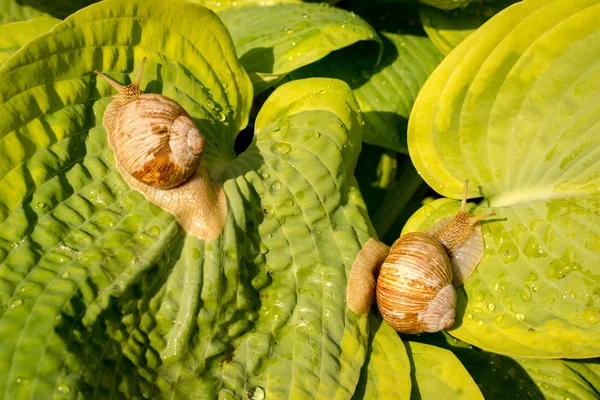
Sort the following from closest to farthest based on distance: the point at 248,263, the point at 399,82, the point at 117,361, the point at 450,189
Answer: the point at 117,361 < the point at 248,263 < the point at 450,189 < the point at 399,82

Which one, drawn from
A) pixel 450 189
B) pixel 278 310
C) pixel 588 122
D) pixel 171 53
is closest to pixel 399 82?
pixel 450 189

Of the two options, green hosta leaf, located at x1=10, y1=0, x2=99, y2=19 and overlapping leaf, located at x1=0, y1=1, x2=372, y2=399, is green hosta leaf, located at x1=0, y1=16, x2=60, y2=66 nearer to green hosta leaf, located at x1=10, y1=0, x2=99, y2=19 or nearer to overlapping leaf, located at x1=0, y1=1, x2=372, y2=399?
overlapping leaf, located at x1=0, y1=1, x2=372, y2=399

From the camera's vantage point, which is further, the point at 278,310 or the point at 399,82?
the point at 399,82

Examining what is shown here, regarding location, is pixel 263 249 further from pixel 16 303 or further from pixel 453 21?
pixel 453 21

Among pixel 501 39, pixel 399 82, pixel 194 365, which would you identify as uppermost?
pixel 501 39

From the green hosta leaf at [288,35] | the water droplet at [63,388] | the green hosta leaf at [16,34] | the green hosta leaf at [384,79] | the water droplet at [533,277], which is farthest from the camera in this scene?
the green hosta leaf at [384,79]

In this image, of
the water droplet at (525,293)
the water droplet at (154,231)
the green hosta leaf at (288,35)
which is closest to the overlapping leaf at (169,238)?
the water droplet at (154,231)

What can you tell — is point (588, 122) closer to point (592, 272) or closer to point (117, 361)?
point (592, 272)

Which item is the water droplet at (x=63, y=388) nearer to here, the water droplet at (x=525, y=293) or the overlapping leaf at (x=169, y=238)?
the overlapping leaf at (x=169, y=238)
